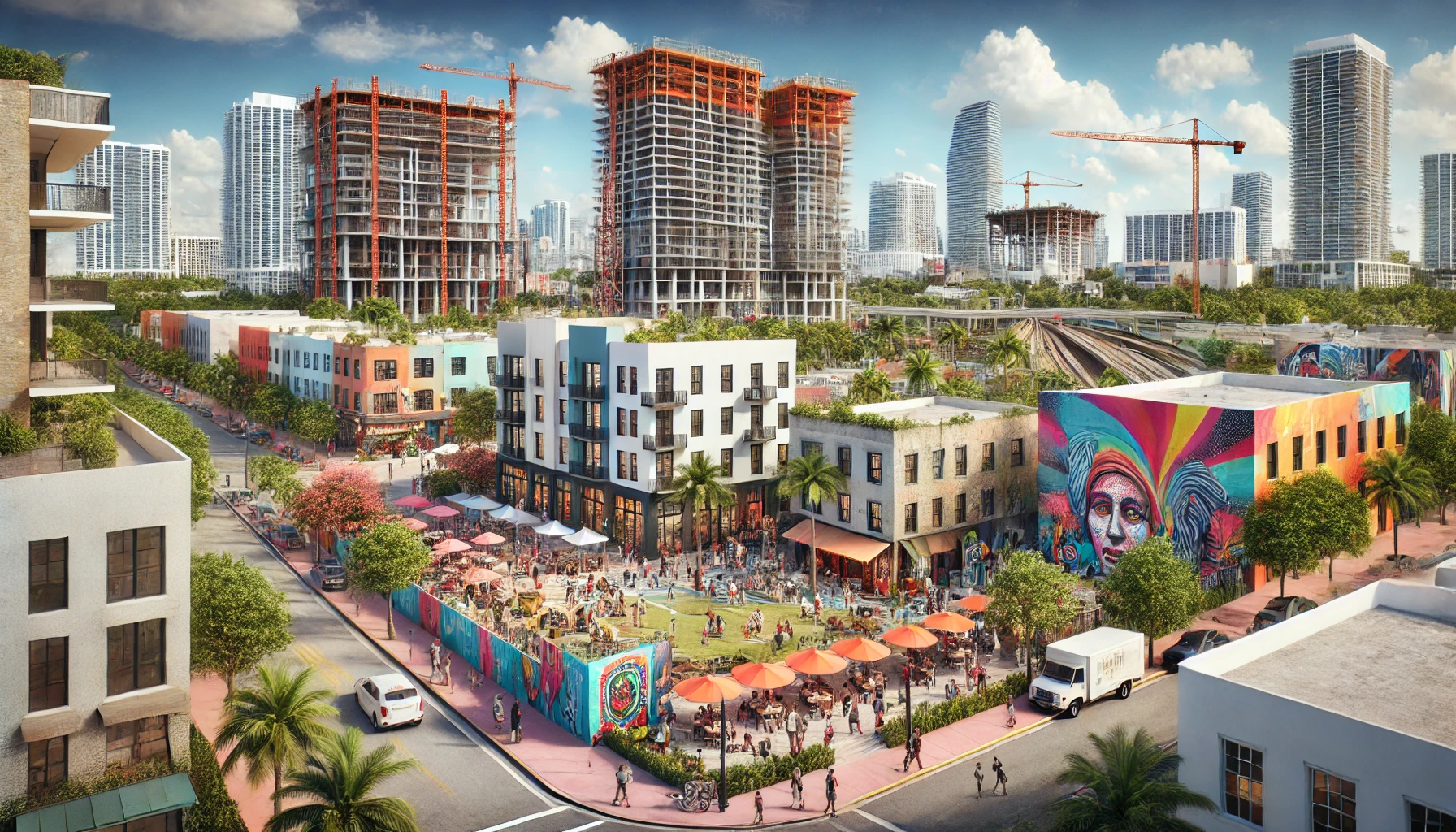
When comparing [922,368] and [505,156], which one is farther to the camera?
[505,156]

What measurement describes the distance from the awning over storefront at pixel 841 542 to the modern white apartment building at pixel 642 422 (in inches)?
266

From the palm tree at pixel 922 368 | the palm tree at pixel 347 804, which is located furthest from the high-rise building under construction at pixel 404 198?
the palm tree at pixel 347 804

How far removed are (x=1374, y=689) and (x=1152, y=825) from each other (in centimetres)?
730

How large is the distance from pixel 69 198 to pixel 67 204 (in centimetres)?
16

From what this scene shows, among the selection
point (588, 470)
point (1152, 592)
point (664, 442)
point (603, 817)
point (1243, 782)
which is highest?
point (664, 442)

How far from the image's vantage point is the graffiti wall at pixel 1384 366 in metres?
68.5

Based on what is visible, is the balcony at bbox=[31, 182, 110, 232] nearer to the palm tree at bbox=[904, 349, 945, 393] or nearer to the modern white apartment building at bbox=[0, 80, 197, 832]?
the modern white apartment building at bbox=[0, 80, 197, 832]

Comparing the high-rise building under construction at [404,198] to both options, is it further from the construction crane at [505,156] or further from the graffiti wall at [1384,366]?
the graffiti wall at [1384,366]

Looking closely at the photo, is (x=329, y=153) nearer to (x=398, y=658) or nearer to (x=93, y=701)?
(x=398, y=658)

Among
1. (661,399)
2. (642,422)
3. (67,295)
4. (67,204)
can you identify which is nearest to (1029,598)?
(661,399)

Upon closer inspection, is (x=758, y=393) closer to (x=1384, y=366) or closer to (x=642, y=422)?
(x=642, y=422)

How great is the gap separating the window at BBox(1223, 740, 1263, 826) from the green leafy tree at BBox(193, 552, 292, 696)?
89.7 feet

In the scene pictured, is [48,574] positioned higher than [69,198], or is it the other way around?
[69,198]

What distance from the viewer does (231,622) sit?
31359mm
